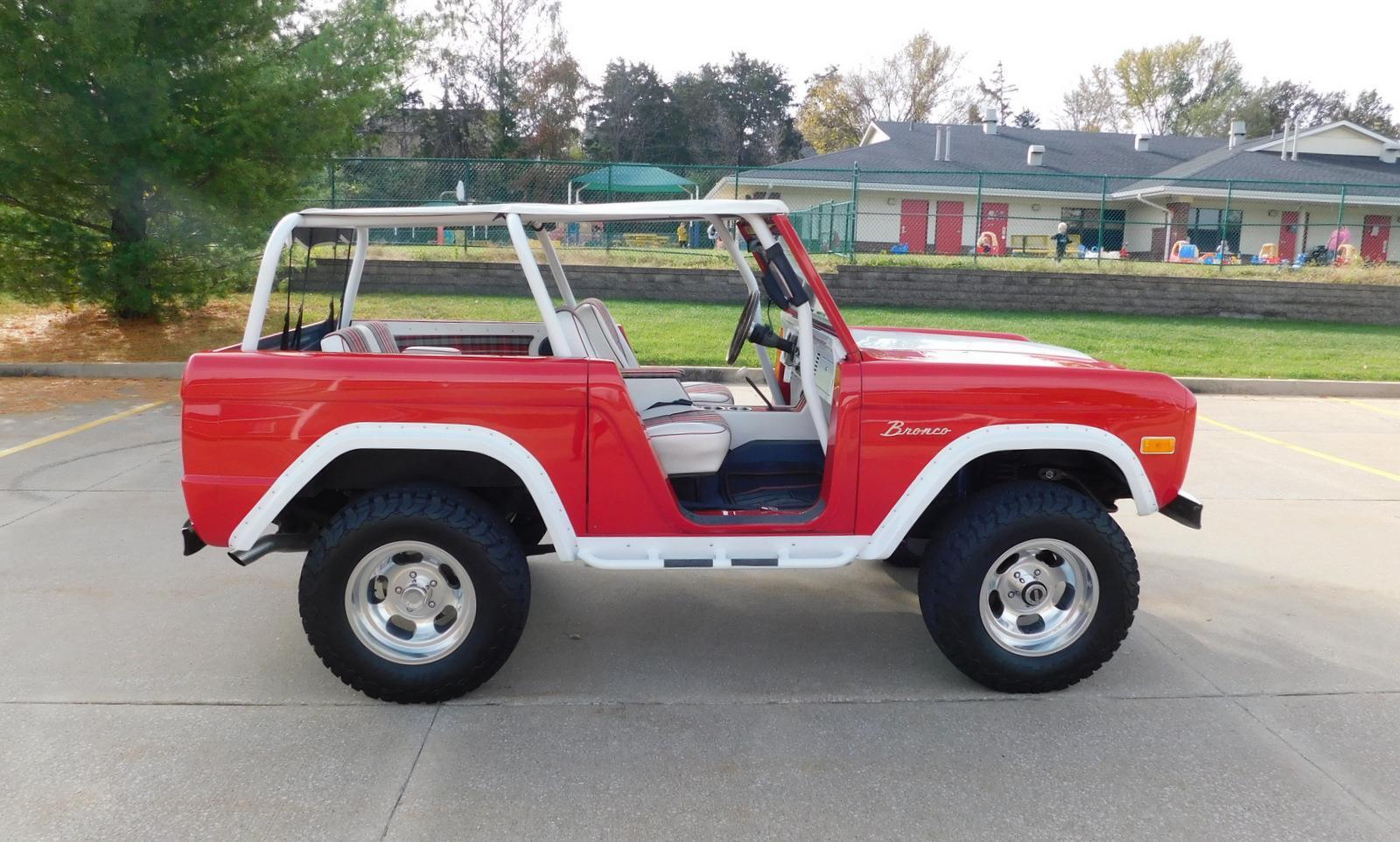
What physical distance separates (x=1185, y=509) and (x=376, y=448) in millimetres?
3140

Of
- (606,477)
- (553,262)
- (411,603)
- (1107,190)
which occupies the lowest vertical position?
(411,603)

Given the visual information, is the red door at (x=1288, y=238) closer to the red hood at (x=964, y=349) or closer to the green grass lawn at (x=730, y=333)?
the green grass lawn at (x=730, y=333)

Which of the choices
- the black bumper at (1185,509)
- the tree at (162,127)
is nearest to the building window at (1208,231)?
the tree at (162,127)

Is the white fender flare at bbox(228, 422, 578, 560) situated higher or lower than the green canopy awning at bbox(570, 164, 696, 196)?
lower

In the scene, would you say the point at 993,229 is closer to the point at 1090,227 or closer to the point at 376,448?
the point at 1090,227

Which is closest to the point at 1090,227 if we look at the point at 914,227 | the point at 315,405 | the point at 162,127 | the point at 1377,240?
the point at 914,227

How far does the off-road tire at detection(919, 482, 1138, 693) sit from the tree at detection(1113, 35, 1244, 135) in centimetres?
6268

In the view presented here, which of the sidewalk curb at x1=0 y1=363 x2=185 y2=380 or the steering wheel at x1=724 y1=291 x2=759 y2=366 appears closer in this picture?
the steering wheel at x1=724 y1=291 x2=759 y2=366

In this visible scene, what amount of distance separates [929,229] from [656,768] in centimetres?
2709

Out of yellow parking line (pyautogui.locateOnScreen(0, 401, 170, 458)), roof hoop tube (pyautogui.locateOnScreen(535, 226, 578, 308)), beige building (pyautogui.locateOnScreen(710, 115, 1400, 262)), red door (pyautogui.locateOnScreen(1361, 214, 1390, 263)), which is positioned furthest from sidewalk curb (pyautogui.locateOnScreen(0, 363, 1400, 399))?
red door (pyautogui.locateOnScreen(1361, 214, 1390, 263))

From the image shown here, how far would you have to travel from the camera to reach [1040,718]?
141 inches

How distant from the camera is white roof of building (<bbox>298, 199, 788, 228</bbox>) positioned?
3674mm

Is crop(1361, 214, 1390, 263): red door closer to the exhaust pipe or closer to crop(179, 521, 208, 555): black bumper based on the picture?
the exhaust pipe

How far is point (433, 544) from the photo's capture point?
11.5ft
